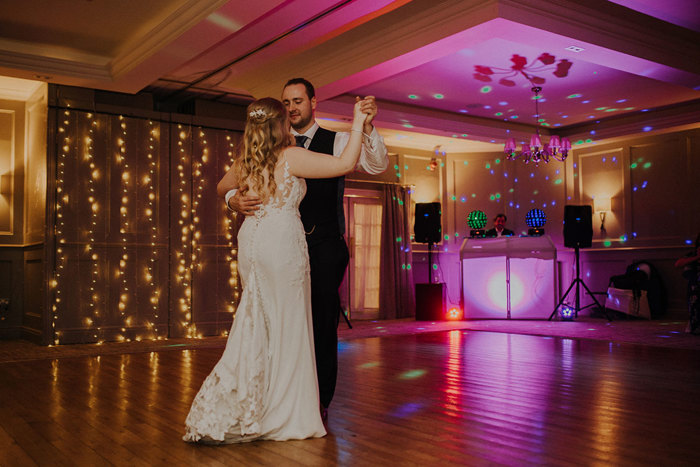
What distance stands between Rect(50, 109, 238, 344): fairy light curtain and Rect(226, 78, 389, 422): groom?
4484 millimetres

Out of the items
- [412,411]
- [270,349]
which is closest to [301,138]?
[270,349]

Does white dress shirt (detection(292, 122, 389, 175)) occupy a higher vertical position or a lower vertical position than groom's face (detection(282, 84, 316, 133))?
lower

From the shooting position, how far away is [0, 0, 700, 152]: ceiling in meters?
4.95

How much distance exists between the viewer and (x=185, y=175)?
719 centimetres

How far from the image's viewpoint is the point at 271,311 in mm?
2545

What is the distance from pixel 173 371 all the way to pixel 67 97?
3.63 meters

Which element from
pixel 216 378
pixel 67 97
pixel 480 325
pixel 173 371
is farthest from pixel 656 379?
pixel 67 97

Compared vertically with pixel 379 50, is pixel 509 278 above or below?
below

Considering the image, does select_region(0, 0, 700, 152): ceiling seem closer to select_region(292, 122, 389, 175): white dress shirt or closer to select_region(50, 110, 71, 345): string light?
select_region(50, 110, 71, 345): string light

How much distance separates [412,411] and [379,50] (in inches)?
143

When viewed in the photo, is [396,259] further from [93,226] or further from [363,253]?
[93,226]

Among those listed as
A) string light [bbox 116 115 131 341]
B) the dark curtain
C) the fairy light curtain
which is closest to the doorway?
the dark curtain

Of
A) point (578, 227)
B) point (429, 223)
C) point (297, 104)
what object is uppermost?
point (297, 104)

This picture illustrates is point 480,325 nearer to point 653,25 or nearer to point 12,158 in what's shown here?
point 653,25
